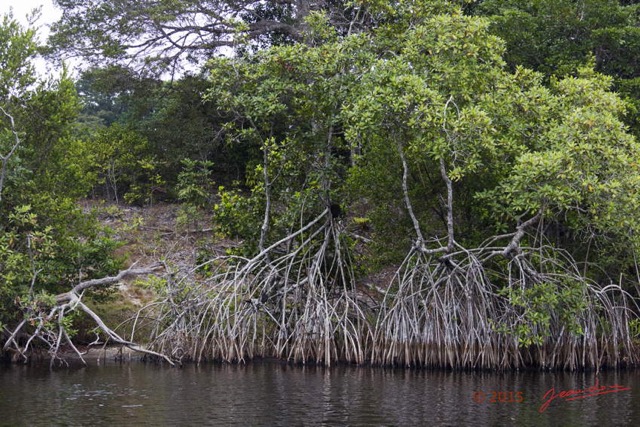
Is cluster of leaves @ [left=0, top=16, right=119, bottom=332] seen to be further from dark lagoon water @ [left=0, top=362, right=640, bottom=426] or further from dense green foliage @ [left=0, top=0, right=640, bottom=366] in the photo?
dark lagoon water @ [left=0, top=362, right=640, bottom=426]

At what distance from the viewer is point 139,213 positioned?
28.0m

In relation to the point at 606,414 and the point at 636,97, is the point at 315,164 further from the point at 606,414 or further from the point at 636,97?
the point at 606,414

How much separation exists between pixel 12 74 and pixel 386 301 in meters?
9.89

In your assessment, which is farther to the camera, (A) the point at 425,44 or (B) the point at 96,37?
(B) the point at 96,37

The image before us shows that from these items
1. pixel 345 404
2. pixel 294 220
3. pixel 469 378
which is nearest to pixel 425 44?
pixel 294 220

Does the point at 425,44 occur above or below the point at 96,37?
below

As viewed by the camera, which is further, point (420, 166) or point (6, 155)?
A: point (420, 166)

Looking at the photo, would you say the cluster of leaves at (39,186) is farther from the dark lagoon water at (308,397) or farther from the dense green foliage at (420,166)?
the dark lagoon water at (308,397)

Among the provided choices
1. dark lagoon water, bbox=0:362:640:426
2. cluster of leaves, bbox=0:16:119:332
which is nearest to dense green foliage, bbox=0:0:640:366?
cluster of leaves, bbox=0:16:119:332
